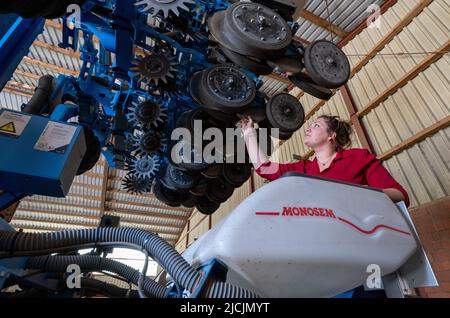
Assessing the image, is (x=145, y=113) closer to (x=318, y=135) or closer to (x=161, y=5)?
(x=161, y=5)

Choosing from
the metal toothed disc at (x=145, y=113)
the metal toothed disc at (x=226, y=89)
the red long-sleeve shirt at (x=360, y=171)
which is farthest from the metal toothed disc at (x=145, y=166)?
the red long-sleeve shirt at (x=360, y=171)

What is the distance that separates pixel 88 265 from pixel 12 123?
0.84m

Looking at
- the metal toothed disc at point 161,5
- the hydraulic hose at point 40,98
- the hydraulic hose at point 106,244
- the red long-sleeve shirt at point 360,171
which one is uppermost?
the metal toothed disc at point 161,5

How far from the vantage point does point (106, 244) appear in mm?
1126

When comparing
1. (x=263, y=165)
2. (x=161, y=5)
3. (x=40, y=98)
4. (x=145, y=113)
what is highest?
(x=145, y=113)

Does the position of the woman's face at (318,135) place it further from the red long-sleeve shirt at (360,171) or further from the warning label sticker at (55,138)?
the warning label sticker at (55,138)

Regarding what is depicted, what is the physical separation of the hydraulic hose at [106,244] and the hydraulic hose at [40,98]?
4.60 ft

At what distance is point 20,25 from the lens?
1.71 m

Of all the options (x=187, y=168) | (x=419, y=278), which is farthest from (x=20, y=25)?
(x=419, y=278)

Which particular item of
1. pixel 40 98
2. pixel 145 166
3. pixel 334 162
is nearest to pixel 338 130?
pixel 334 162

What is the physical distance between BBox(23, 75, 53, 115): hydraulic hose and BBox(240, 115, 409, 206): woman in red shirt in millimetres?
1764

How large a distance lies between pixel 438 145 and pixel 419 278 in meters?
2.98

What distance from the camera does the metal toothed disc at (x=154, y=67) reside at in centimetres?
258

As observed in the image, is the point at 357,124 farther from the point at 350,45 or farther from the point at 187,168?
the point at 187,168
